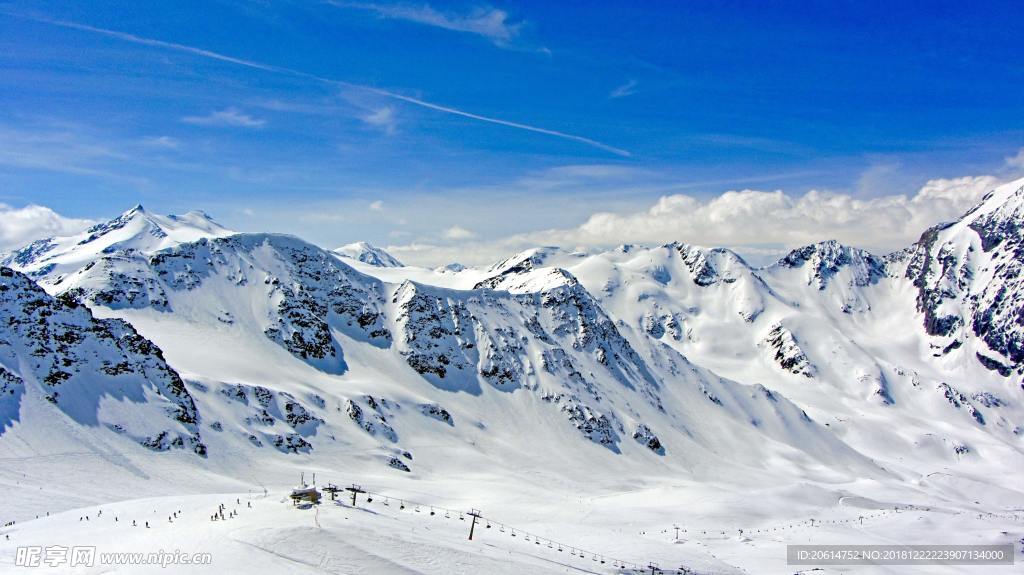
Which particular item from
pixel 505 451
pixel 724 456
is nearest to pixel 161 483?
pixel 505 451

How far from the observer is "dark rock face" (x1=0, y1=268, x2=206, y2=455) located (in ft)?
308

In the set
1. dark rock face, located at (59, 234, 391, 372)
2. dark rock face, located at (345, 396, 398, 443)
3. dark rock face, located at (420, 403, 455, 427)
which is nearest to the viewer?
dark rock face, located at (345, 396, 398, 443)

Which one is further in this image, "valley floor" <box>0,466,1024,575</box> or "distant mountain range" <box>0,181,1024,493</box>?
"distant mountain range" <box>0,181,1024,493</box>

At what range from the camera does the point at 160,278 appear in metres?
156

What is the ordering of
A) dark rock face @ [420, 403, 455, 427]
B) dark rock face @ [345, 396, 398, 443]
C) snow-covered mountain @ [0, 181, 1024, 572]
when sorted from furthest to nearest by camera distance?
1. dark rock face @ [420, 403, 455, 427]
2. dark rock face @ [345, 396, 398, 443]
3. snow-covered mountain @ [0, 181, 1024, 572]

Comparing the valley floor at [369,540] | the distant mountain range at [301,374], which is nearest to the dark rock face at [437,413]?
the distant mountain range at [301,374]

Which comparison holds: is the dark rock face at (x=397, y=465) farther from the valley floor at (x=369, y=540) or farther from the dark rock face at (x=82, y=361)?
the dark rock face at (x=82, y=361)

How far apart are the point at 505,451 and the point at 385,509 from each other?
339ft

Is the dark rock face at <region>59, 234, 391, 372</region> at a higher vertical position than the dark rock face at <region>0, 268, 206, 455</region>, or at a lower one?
higher

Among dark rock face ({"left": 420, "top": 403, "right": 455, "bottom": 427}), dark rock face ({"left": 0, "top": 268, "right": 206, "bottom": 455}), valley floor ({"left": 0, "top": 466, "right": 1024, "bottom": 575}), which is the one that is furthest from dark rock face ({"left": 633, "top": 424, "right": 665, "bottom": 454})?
dark rock face ({"left": 0, "top": 268, "right": 206, "bottom": 455})

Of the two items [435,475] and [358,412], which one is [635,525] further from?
[358,412]

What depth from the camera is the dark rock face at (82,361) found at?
93.8 meters

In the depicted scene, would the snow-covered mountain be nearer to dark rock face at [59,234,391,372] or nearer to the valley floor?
dark rock face at [59,234,391,372]

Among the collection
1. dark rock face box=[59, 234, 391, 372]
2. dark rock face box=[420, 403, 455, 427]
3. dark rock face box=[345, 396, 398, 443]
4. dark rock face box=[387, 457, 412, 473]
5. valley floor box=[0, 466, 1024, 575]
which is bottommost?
valley floor box=[0, 466, 1024, 575]
